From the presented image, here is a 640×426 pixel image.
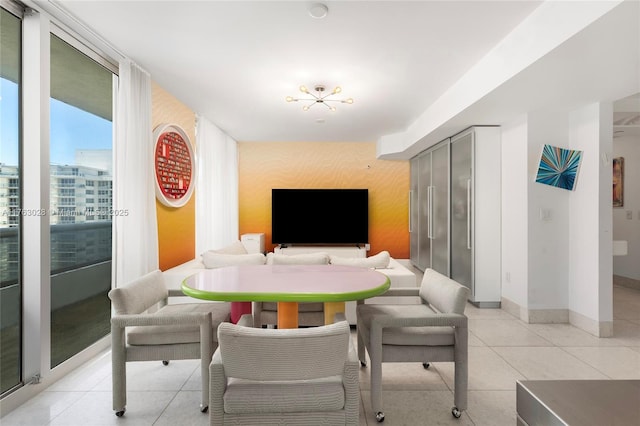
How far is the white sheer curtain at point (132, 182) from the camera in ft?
9.20

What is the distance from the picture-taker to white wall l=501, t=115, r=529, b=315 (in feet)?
11.6

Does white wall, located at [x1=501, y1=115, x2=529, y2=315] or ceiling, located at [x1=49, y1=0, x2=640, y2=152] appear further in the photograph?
white wall, located at [x1=501, y1=115, x2=529, y2=315]

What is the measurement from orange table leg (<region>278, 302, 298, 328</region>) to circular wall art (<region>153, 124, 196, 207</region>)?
7.14ft

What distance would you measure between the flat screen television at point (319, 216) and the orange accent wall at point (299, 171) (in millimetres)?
273

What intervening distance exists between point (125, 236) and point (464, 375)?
2.84 m

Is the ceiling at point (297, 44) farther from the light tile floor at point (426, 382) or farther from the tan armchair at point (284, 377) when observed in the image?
the light tile floor at point (426, 382)

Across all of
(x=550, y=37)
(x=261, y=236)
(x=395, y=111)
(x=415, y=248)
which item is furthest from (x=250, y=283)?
(x=415, y=248)

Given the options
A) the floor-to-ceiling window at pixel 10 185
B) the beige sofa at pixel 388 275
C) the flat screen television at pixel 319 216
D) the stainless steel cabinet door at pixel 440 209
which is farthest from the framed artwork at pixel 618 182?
the floor-to-ceiling window at pixel 10 185

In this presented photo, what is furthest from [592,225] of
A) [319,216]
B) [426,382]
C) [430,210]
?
[319,216]

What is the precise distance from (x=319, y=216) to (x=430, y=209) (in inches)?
83.1

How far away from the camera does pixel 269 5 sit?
2156mm

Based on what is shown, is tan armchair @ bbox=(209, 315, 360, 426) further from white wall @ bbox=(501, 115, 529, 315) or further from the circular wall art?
white wall @ bbox=(501, 115, 529, 315)

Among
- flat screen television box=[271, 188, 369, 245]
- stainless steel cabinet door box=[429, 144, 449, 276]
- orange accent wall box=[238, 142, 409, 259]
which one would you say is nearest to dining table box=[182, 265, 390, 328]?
stainless steel cabinet door box=[429, 144, 449, 276]

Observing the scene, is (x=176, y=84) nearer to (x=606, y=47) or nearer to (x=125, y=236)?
(x=125, y=236)
